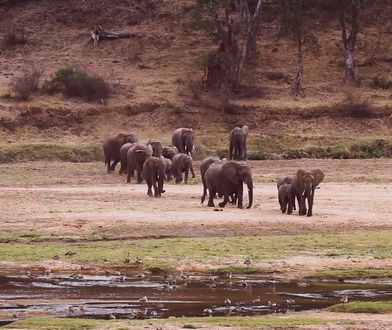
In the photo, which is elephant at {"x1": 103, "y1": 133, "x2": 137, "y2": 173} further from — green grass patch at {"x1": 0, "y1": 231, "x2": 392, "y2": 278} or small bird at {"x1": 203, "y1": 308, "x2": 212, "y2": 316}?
small bird at {"x1": 203, "y1": 308, "x2": 212, "y2": 316}

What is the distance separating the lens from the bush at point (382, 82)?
2181 inches

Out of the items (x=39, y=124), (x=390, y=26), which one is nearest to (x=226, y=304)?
(x=39, y=124)

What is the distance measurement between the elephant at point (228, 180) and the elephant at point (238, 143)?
49.6ft

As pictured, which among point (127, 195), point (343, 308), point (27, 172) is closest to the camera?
point (343, 308)

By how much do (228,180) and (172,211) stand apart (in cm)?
187

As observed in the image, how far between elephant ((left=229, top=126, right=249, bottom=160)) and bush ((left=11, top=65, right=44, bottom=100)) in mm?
11117

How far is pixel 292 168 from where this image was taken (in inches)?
1624

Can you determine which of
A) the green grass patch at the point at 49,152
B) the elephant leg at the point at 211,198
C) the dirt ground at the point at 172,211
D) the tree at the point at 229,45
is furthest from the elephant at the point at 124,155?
the tree at the point at 229,45

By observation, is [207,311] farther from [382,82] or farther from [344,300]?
[382,82]

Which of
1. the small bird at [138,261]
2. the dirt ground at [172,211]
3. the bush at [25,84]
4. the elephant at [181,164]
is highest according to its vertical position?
the bush at [25,84]

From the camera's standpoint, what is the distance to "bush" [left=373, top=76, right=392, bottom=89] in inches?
2181

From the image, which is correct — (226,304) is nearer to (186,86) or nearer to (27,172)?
(27,172)

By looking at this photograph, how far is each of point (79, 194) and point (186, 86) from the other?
23585 mm

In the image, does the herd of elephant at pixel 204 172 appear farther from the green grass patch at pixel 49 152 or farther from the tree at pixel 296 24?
the tree at pixel 296 24
